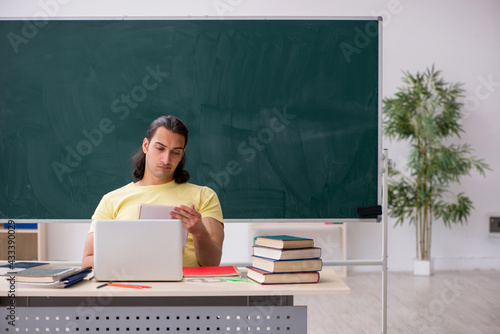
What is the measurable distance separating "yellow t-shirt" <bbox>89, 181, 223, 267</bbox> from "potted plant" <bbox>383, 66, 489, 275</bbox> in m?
3.46

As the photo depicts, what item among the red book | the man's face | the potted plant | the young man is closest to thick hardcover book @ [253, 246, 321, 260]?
the red book

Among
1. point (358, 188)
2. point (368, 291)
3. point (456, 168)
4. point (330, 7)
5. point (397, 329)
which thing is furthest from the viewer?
point (330, 7)

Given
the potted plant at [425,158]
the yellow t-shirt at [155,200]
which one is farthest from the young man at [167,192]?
the potted plant at [425,158]

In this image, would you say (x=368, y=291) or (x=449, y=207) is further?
(x=449, y=207)

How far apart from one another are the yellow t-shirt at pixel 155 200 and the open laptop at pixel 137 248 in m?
0.58

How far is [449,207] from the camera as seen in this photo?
545cm

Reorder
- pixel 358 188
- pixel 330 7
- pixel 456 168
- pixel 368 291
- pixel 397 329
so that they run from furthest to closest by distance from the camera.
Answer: pixel 330 7, pixel 456 168, pixel 368 291, pixel 397 329, pixel 358 188

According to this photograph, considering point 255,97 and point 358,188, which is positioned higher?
point 255,97

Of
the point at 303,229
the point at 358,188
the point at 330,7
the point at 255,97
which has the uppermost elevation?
the point at 330,7

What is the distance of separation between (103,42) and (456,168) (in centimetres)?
403

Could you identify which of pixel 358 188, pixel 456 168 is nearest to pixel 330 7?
pixel 456 168

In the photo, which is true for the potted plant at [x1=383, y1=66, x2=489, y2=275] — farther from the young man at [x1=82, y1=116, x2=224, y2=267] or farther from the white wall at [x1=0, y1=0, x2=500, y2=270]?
the young man at [x1=82, y1=116, x2=224, y2=267]

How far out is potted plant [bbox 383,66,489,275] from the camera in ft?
17.6

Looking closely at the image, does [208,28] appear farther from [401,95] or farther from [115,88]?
[401,95]
